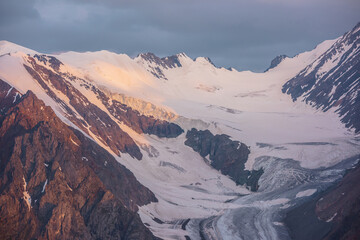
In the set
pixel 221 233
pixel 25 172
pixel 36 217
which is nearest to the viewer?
pixel 36 217

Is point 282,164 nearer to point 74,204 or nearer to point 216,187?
point 216,187

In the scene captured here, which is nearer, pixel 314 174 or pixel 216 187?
pixel 314 174

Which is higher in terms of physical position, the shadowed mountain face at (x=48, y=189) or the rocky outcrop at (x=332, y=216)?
the rocky outcrop at (x=332, y=216)

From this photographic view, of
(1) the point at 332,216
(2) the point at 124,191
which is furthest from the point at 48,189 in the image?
(1) the point at 332,216

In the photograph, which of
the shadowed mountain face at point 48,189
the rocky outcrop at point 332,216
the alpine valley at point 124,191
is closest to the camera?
the shadowed mountain face at point 48,189

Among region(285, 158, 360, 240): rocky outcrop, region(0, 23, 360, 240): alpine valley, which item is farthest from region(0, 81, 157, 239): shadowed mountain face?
region(285, 158, 360, 240): rocky outcrop

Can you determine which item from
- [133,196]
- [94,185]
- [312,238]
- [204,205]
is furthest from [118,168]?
[312,238]

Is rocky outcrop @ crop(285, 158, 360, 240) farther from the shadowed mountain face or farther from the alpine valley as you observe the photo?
the shadowed mountain face

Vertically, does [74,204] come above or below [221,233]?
below

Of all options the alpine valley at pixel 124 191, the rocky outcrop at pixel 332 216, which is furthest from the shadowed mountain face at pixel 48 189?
the rocky outcrop at pixel 332 216

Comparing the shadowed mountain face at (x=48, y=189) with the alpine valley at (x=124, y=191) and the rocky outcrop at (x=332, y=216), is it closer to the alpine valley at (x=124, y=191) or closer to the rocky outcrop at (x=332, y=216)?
the alpine valley at (x=124, y=191)
